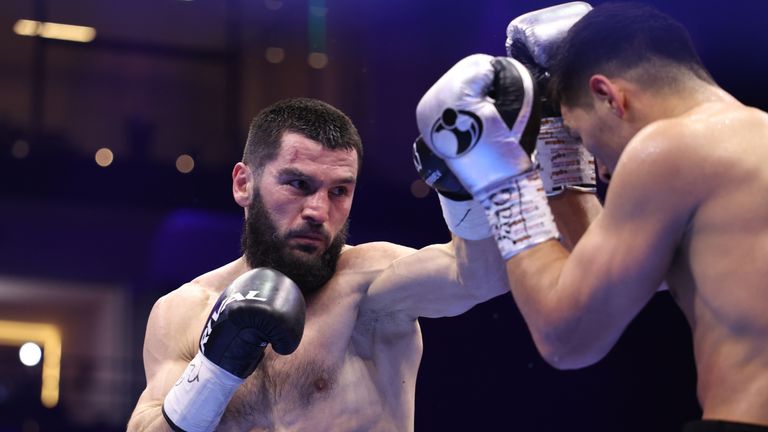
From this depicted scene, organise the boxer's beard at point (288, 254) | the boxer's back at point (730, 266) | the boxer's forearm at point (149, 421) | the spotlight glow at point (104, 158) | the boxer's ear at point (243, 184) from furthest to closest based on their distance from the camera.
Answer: the spotlight glow at point (104, 158) < the boxer's ear at point (243, 184) < the boxer's beard at point (288, 254) < the boxer's forearm at point (149, 421) < the boxer's back at point (730, 266)

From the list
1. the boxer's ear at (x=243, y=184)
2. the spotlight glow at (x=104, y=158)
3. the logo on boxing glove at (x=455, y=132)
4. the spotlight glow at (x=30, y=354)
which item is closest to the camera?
the logo on boxing glove at (x=455, y=132)

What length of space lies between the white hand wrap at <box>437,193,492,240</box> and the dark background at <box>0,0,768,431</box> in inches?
115

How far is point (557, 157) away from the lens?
82.7 inches

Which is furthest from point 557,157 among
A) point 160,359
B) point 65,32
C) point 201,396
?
point 65,32

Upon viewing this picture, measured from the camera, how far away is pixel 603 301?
1.52m

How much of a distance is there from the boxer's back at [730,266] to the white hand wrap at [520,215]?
26cm

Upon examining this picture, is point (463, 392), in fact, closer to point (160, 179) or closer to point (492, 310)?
point (492, 310)

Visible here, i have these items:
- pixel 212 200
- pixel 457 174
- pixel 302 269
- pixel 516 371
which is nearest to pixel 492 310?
pixel 516 371

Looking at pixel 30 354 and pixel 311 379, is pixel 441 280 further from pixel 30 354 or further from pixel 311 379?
pixel 30 354

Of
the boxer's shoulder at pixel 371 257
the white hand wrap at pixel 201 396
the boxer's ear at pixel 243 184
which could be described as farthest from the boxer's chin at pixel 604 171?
the boxer's ear at pixel 243 184

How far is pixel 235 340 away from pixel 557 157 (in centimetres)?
83

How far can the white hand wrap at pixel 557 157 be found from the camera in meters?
2.10

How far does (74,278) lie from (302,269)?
2.77 m

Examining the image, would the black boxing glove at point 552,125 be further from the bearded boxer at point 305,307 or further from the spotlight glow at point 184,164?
the spotlight glow at point 184,164
